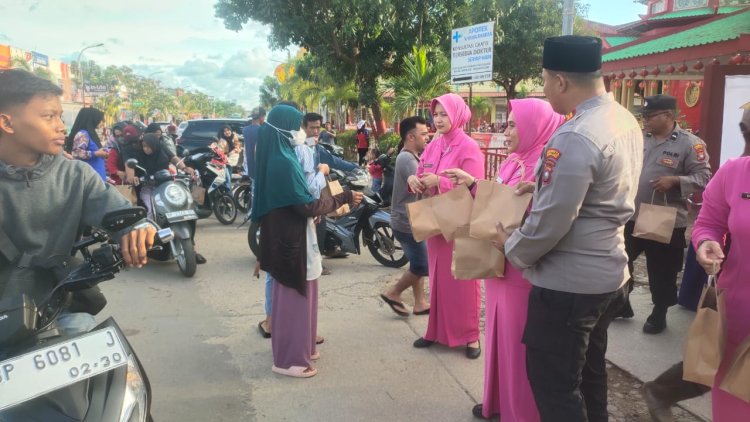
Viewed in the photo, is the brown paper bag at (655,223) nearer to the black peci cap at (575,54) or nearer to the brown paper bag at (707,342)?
the brown paper bag at (707,342)

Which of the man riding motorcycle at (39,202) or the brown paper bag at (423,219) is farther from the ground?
the man riding motorcycle at (39,202)

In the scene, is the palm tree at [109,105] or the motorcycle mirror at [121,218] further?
the palm tree at [109,105]

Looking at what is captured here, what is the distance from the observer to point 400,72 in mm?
17266

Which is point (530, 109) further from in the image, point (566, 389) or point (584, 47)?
point (566, 389)

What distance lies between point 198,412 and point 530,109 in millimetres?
2540

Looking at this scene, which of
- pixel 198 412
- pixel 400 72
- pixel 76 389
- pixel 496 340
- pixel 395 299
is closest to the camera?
pixel 76 389

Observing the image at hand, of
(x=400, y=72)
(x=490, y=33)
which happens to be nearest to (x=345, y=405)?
(x=490, y=33)

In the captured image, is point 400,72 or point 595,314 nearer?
point 595,314

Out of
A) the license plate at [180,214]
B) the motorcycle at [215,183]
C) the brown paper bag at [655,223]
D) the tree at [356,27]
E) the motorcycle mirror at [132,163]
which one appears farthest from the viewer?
the tree at [356,27]

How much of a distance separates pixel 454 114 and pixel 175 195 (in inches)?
148

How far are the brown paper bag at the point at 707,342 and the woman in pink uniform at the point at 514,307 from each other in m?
0.74

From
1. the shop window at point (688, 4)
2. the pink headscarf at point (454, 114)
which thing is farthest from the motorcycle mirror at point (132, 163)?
the shop window at point (688, 4)

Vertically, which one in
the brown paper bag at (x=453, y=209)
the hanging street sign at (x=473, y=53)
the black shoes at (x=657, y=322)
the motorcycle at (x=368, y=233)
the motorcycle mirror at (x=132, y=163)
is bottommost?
the black shoes at (x=657, y=322)

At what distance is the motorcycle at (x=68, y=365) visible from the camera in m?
1.59
